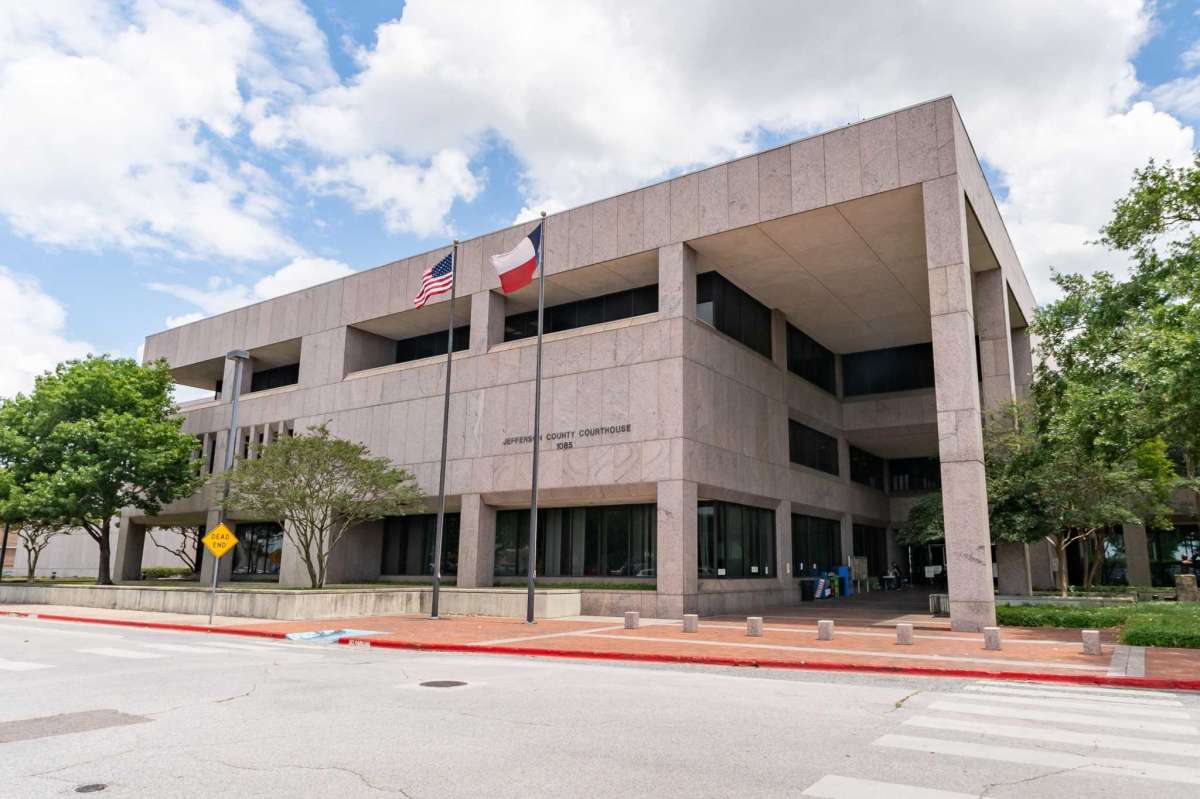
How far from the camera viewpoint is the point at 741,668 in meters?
14.4

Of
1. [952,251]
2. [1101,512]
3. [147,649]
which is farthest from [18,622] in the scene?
[1101,512]

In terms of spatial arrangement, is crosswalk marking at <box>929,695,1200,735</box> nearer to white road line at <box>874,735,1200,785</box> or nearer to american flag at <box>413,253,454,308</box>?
white road line at <box>874,735,1200,785</box>

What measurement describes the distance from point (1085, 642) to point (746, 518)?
1749 cm

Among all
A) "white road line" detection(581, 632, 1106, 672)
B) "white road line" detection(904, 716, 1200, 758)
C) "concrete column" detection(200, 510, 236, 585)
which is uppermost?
"concrete column" detection(200, 510, 236, 585)

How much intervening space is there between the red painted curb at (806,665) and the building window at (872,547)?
3246 centimetres

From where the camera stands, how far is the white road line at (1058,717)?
8.55m

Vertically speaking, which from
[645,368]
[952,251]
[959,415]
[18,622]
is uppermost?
[952,251]

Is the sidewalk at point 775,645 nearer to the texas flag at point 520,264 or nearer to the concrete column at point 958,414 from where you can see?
the concrete column at point 958,414

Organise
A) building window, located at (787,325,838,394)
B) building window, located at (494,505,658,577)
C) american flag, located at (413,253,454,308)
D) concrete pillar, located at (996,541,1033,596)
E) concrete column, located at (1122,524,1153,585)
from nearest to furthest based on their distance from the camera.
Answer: american flag, located at (413,253,454,308) < concrete pillar, located at (996,541,1033,596) < building window, located at (494,505,658,577) < building window, located at (787,325,838,394) < concrete column, located at (1122,524,1153,585)

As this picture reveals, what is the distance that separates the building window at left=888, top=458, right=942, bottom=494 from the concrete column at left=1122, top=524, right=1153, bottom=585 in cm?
1091

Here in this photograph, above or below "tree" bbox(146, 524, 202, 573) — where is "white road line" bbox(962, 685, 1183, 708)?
below

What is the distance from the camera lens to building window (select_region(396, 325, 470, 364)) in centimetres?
3838

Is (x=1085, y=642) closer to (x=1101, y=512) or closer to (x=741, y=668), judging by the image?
(x=741, y=668)

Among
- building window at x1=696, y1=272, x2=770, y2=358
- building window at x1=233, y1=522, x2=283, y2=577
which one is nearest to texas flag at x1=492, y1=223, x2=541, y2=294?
building window at x1=696, y1=272, x2=770, y2=358
